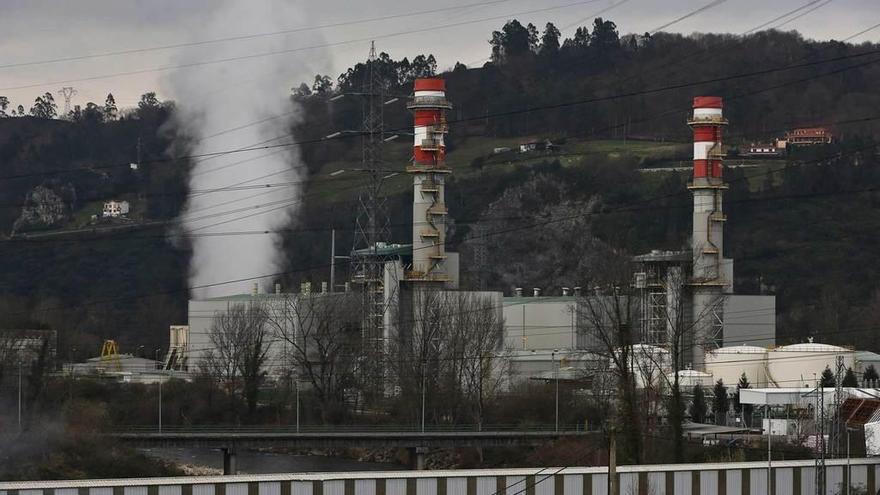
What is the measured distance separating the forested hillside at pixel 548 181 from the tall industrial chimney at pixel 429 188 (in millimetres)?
19247

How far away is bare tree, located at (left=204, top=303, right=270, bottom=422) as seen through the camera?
70.1m

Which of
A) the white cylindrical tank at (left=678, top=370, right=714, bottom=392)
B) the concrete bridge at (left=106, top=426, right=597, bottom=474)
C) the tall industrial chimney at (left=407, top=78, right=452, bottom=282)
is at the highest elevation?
the tall industrial chimney at (left=407, top=78, right=452, bottom=282)

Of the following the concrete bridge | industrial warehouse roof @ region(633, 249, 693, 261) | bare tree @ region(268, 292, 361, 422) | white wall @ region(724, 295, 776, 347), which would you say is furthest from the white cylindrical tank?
bare tree @ region(268, 292, 361, 422)

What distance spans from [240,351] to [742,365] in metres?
23.0

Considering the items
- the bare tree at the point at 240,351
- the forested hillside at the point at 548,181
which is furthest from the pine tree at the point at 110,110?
the bare tree at the point at 240,351

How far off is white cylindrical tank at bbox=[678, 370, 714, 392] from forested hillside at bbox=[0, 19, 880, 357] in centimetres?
2376

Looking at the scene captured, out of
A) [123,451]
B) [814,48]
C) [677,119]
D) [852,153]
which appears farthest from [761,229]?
[123,451]

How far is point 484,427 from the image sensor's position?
64.4 m

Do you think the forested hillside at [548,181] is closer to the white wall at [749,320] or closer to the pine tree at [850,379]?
the white wall at [749,320]

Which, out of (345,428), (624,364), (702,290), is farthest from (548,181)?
(624,364)

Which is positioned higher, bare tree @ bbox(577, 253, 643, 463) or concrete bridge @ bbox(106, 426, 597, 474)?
bare tree @ bbox(577, 253, 643, 463)

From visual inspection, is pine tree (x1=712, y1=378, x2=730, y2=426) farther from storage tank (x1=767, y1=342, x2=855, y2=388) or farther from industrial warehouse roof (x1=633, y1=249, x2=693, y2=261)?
industrial warehouse roof (x1=633, y1=249, x2=693, y2=261)

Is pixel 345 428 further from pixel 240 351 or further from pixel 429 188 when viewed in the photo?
pixel 429 188

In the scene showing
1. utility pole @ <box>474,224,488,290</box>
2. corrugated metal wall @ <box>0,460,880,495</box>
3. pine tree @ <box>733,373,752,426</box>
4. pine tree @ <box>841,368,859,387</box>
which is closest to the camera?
corrugated metal wall @ <box>0,460,880,495</box>
